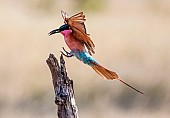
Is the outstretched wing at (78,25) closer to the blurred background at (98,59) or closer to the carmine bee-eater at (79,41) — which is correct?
the carmine bee-eater at (79,41)

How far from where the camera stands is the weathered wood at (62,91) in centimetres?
393

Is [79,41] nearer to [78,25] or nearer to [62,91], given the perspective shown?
[78,25]

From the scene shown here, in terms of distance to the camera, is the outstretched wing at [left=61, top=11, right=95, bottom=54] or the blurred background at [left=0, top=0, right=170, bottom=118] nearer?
the outstretched wing at [left=61, top=11, right=95, bottom=54]

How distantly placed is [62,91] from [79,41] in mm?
296

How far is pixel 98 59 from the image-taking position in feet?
32.7

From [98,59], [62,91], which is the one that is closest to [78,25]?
[62,91]

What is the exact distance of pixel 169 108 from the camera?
29.7 ft

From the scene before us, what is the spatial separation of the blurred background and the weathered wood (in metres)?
4.67

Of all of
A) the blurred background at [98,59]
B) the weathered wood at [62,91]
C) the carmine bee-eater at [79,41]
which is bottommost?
the weathered wood at [62,91]

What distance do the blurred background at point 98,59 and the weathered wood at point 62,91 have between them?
4.67 m

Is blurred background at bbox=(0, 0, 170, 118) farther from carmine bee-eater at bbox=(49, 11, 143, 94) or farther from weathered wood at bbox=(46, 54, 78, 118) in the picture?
weathered wood at bbox=(46, 54, 78, 118)

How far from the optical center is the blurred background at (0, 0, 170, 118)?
29.5 feet

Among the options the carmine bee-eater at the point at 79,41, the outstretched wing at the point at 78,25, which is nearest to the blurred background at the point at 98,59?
the carmine bee-eater at the point at 79,41

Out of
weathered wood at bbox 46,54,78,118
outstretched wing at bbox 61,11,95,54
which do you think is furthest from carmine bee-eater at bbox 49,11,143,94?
weathered wood at bbox 46,54,78,118
